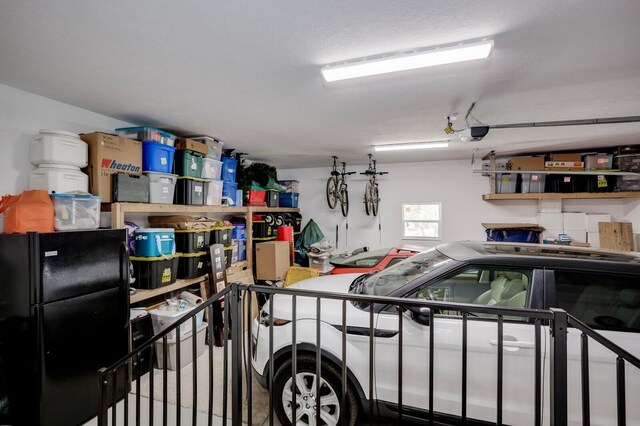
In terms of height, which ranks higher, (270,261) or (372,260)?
(372,260)

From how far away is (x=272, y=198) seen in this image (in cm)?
616

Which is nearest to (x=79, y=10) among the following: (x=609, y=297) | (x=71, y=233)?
(x=71, y=233)

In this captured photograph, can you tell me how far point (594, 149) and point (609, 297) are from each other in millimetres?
4545

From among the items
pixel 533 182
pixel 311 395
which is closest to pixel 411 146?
pixel 533 182

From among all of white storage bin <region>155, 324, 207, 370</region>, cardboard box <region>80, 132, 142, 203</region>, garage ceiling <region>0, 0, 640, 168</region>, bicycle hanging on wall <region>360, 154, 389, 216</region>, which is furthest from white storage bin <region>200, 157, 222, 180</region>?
bicycle hanging on wall <region>360, 154, 389, 216</region>

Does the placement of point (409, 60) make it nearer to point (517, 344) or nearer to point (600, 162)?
point (517, 344)

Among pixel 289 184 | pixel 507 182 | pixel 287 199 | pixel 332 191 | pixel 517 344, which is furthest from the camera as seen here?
pixel 289 184

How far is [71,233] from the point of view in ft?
7.86

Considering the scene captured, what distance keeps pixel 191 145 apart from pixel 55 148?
4.77 feet

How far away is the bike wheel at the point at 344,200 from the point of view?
21.8 feet

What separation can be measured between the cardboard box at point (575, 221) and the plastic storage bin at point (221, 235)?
5825mm

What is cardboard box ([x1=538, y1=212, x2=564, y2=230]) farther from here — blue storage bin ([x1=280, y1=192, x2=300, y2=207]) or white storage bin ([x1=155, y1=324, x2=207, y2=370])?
white storage bin ([x1=155, y1=324, x2=207, y2=370])

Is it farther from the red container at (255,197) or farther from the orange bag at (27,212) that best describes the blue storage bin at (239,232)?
the orange bag at (27,212)

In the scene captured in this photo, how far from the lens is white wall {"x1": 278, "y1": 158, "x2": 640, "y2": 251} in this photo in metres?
5.82
